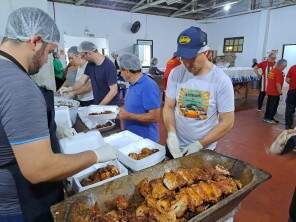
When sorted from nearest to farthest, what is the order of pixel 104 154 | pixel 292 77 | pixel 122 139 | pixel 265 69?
pixel 104 154 < pixel 122 139 < pixel 292 77 < pixel 265 69

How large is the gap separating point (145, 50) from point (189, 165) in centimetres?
1046

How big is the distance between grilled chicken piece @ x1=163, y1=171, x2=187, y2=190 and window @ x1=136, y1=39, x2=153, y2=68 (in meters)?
9.99

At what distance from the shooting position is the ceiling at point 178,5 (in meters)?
9.09

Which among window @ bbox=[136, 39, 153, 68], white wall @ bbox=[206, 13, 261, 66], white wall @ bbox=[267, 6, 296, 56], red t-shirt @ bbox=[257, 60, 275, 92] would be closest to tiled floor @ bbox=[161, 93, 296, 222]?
red t-shirt @ bbox=[257, 60, 275, 92]

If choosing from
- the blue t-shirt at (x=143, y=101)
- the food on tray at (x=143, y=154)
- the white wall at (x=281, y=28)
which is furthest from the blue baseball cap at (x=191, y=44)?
the white wall at (x=281, y=28)

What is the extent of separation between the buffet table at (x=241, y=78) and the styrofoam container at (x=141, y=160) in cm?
672

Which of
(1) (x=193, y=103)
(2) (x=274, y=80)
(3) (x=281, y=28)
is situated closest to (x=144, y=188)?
(1) (x=193, y=103)

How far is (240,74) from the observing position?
809cm

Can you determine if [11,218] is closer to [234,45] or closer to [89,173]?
[89,173]

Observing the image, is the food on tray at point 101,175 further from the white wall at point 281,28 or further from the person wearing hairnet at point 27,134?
the white wall at point 281,28

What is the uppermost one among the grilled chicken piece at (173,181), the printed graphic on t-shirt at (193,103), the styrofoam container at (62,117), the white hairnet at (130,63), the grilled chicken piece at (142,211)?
the white hairnet at (130,63)

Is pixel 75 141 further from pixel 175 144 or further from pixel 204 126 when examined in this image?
pixel 204 126

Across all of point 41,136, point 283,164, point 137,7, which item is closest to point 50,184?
point 41,136

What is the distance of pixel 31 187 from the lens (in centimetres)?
102
